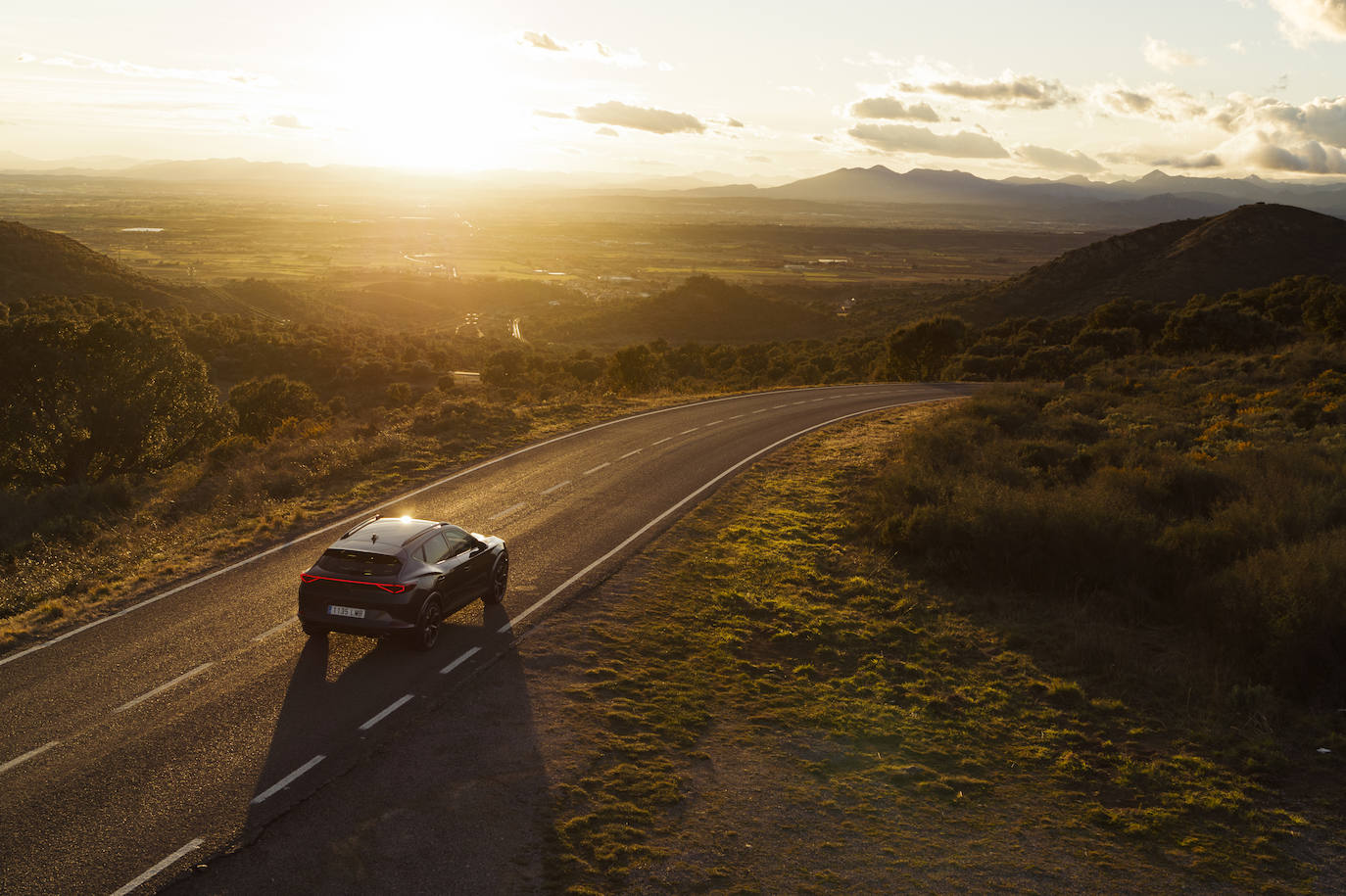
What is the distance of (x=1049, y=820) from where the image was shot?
9.62 m

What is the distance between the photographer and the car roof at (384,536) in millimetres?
12531

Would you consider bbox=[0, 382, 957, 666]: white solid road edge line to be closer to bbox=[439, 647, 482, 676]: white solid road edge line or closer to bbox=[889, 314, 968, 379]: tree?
bbox=[439, 647, 482, 676]: white solid road edge line

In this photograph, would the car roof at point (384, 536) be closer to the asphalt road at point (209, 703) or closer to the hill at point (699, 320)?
the asphalt road at point (209, 703)

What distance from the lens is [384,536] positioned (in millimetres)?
12906

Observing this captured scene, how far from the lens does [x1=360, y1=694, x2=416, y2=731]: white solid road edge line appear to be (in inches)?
420

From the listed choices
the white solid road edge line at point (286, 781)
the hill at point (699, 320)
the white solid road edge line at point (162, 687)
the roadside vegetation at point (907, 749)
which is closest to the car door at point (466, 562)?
the roadside vegetation at point (907, 749)

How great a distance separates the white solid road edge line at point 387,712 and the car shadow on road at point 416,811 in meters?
0.16

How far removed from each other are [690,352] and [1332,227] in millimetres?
89548

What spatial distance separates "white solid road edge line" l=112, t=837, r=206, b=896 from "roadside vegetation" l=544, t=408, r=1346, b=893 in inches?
133

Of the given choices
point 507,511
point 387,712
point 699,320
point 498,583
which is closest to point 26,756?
point 387,712

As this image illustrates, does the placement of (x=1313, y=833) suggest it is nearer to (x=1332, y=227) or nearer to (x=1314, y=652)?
(x=1314, y=652)

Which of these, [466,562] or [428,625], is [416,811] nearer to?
[428,625]

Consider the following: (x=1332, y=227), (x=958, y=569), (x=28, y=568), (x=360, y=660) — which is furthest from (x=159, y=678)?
(x=1332, y=227)

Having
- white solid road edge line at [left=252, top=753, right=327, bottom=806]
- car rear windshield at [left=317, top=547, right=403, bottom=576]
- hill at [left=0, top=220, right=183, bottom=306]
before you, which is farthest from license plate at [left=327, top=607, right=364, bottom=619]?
hill at [left=0, top=220, right=183, bottom=306]
